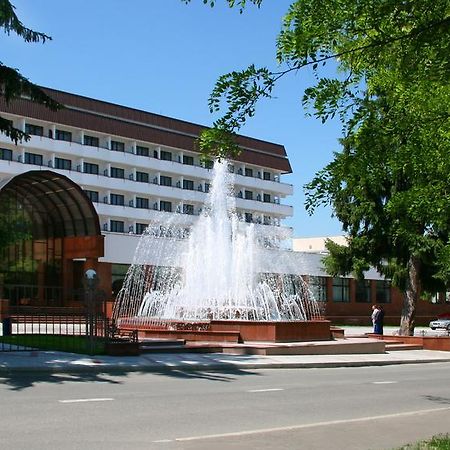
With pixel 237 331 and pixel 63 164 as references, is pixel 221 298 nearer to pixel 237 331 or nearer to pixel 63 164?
pixel 237 331

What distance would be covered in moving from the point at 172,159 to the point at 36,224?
140ft

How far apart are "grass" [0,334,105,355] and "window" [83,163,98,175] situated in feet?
177

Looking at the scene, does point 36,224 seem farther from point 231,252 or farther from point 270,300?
point 270,300

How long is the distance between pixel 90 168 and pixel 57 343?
190 feet

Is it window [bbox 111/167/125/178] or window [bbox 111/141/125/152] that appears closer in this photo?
window [bbox 111/167/125/178]

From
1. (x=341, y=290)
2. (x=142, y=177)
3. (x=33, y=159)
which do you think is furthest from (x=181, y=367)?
(x=142, y=177)

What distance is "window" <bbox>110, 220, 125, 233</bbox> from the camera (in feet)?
264

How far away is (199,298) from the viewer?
3156cm

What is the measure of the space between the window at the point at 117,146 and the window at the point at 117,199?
496 cm

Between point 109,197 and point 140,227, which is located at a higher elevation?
point 109,197

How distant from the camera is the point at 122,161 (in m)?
81.5

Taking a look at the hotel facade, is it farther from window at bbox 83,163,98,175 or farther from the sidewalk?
the sidewalk


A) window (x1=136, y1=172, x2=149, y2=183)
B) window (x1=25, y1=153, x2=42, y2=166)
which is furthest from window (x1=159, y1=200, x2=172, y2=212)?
window (x1=25, y1=153, x2=42, y2=166)

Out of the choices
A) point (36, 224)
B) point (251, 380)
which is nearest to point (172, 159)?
point (36, 224)
